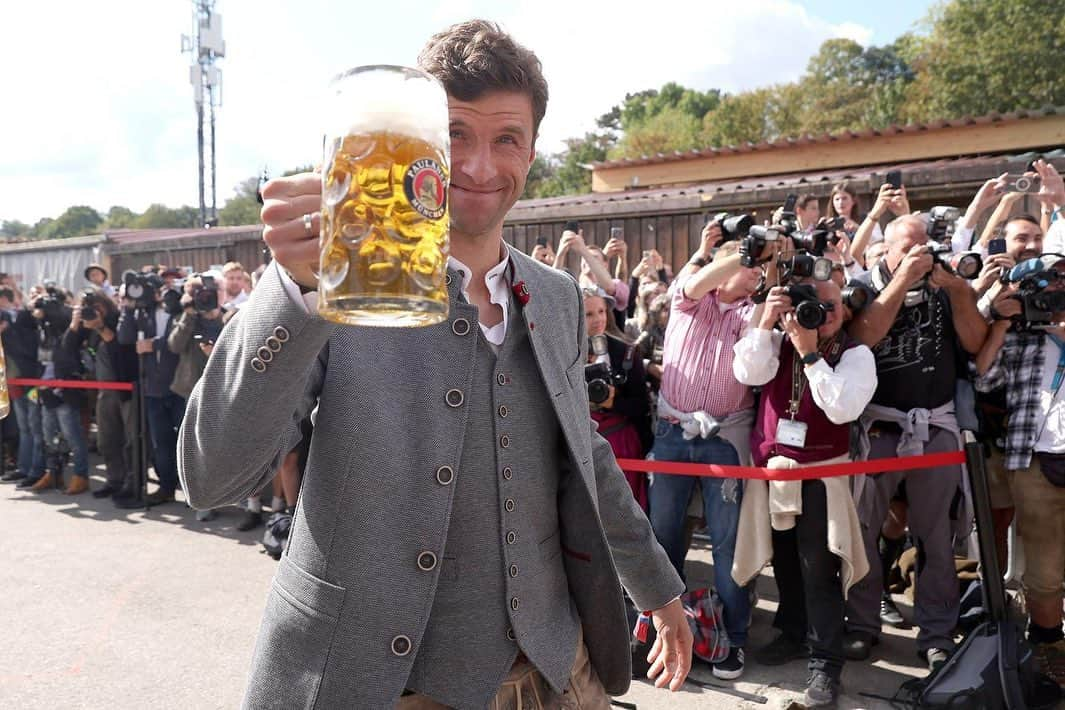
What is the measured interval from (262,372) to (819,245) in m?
3.77

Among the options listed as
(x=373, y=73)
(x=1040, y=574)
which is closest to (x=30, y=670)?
(x=373, y=73)

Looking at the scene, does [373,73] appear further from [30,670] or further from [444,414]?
[30,670]

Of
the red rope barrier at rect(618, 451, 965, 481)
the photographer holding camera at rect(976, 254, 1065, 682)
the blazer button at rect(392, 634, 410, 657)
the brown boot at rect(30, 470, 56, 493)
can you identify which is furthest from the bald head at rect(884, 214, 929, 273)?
the brown boot at rect(30, 470, 56, 493)

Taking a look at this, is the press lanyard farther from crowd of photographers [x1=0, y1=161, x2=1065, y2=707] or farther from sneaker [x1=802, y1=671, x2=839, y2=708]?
sneaker [x1=802, y1=671, x2=839, y2=708]

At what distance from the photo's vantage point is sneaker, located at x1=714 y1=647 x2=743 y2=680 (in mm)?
4059

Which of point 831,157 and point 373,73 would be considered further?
point 831,157

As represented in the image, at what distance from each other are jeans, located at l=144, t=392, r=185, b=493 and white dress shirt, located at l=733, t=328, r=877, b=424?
5.39 metres

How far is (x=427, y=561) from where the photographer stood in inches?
55.4

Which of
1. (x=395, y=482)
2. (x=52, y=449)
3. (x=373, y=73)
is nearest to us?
(x=373, y=73)

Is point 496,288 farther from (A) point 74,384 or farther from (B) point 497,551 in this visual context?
(A) point 74,384

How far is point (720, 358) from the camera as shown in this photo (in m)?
4.41

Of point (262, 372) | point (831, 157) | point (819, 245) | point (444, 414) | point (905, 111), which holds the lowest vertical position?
point (444, 414)

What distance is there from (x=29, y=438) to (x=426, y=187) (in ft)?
30.8

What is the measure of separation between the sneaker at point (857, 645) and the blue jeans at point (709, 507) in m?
0.52
